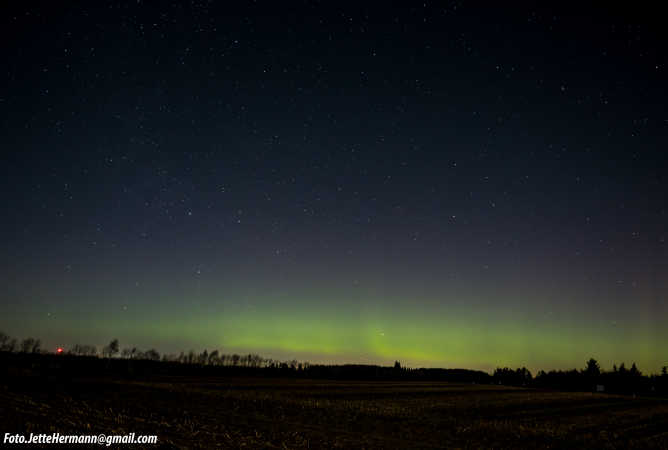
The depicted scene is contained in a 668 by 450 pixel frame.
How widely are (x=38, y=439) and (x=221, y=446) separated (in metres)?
6.55

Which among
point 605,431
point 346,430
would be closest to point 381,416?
point 346,430

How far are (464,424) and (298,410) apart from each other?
13447mm

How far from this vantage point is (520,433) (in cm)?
3169

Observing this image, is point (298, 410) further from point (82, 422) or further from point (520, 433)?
point (82, 422)

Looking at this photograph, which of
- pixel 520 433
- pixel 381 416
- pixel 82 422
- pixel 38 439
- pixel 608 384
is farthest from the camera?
pixel 608 384

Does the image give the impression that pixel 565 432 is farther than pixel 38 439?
Yes

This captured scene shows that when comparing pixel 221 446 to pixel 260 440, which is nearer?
pixel 221 446

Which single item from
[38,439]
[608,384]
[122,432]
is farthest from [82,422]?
[608,384]

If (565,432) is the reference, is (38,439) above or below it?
above

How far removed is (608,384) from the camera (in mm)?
165375

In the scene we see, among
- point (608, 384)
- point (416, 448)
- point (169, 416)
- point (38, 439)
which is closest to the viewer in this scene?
Answer: point (38, 439)

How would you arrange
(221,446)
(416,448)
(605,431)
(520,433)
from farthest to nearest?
(605,431) < (520,433) < (416,448) < (221,446)

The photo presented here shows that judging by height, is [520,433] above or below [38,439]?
below

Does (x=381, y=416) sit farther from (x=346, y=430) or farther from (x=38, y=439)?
(x=38, y=439)
